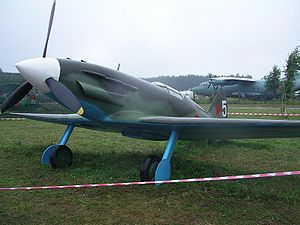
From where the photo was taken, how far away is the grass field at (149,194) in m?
3.30

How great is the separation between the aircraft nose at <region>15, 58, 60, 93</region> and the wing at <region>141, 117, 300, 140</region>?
1639mm

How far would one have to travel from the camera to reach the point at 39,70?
168 inches

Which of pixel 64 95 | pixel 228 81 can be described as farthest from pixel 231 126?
pixel 228 81

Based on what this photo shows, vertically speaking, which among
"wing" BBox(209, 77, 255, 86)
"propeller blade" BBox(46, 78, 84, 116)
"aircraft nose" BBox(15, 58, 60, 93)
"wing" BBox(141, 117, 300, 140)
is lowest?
"wing" BBox(141, 117, 300, 140)

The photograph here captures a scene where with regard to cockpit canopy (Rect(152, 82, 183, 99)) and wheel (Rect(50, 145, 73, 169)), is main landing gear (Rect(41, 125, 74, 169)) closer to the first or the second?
wheel (Rect(50, 145, 73, 169))

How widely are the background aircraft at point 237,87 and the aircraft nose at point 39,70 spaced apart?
4388 cm

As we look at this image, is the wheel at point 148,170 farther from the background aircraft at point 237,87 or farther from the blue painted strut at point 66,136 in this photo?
the background aircraft at point 237,87

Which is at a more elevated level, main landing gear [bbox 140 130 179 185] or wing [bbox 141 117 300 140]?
wing [bbox 141 117 300 140]

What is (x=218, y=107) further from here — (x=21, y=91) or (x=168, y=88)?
(x=21, y=91)

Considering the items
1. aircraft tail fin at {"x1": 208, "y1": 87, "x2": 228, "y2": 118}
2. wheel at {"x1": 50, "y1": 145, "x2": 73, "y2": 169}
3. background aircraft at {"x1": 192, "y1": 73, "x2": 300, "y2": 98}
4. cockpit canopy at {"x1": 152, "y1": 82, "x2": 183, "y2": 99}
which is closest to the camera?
wheel at {"x1": 50, "y1": 145, "x2": 73, "y2": 169}

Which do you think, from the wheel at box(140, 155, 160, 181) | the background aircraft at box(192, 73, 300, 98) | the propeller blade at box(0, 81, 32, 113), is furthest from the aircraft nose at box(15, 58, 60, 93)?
the background aircraft at box(192, 73, 300, 98)

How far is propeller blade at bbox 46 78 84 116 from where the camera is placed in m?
4.35

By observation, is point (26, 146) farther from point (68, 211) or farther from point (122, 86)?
point (68, 211)

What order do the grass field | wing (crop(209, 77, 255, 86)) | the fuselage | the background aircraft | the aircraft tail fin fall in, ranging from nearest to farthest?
the grass field
the fuselage
the aircraft tail fin
wing (crop(209, 77, 255, 86))
the background aircraft
